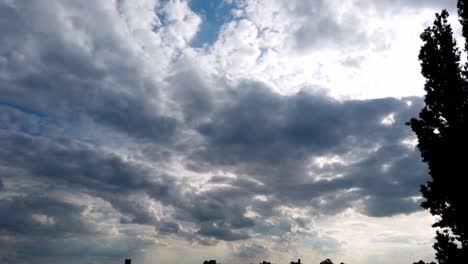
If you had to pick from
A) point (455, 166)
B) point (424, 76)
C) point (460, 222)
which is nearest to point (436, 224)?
point (460, 222)

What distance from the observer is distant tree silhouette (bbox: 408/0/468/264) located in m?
20.6

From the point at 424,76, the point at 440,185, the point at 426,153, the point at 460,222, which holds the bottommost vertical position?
the point at 460,222

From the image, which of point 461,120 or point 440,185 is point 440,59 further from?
point 440,185

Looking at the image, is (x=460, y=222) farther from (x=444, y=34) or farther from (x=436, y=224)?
(x=444, y=34)

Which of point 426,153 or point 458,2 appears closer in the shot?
point 426,153

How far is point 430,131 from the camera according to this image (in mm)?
22938

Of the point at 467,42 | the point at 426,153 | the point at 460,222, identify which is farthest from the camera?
the point at 467,42

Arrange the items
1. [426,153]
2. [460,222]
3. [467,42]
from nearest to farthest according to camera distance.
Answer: [460,222] → [426,153] → [467,42]

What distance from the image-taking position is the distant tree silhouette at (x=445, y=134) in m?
20.6

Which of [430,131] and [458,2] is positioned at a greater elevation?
[458,2]

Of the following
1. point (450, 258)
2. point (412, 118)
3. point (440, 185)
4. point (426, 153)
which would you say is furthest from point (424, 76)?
point (450, 258)

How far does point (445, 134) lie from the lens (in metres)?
21.9

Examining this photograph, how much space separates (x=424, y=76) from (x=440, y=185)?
785cm

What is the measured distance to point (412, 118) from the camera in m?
23.7
